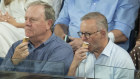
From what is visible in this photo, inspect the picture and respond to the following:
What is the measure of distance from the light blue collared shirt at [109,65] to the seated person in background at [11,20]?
0.33 metres

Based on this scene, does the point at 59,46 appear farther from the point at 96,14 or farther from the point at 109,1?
the point at 109,1

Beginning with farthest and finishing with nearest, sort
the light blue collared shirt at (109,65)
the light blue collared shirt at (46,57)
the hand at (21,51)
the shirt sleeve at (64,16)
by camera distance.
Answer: the shirt sleeve at (64,16)
the hand at (21,51)
the light blue collared shirt at (46,57)
the light blue collared shirt at (109,65)

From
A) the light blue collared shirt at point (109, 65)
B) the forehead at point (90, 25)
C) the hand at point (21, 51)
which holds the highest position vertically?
the forehead at point (90, 25)

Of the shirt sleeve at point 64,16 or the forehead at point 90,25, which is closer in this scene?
the forehead at point 90,25

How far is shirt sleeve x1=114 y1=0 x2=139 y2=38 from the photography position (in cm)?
134

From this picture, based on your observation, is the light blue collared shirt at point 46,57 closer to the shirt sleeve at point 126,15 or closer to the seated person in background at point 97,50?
the seated person in background at point 97,50

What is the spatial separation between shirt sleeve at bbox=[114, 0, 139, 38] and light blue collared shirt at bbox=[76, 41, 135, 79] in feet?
0.49

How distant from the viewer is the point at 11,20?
5.04 feet

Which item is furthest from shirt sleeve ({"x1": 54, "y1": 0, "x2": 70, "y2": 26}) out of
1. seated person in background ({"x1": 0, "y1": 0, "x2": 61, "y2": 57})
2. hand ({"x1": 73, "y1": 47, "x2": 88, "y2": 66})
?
hand ({"x1": 73, "y1": 47, "x2": 88, "y2": 66})

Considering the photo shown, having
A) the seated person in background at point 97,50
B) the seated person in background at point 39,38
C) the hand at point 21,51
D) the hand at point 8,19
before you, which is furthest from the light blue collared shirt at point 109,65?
the hand at point 8,19

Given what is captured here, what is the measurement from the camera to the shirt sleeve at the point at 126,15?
1.34m

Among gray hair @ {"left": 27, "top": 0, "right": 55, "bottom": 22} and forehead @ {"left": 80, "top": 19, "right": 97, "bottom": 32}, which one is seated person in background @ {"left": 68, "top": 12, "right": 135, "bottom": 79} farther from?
gray hair @ {"left": 27, "top": 0, "right": 55, "bottom": 22}

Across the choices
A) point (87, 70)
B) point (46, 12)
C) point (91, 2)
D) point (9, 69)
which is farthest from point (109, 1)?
point (9, 69)

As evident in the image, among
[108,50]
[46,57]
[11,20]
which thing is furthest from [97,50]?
[11,20]
